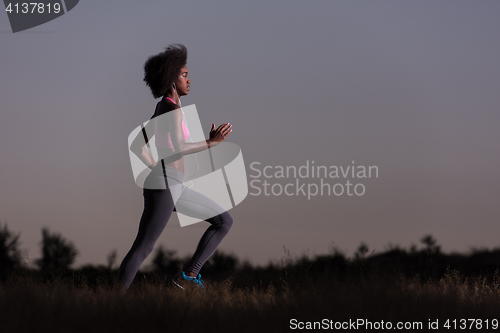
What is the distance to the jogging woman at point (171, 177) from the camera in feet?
16.3

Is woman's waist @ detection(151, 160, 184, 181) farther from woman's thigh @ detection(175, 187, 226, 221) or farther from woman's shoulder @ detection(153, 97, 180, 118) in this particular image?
woman's shoulder @ detection(153, 97, 180, 118)

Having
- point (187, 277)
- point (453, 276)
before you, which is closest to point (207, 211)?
point (187, 277)

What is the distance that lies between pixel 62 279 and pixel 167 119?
7.63 feet

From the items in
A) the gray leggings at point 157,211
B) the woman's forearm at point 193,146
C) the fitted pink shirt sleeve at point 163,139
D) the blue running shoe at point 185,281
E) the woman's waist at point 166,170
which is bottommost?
the blue running shoe at point 185,281

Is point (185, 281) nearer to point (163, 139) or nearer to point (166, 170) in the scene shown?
point (166, 170)

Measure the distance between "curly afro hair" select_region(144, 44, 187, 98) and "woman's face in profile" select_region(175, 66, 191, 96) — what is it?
0.04 m

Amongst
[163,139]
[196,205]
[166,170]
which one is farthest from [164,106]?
[196,205]

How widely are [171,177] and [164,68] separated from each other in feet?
4.06

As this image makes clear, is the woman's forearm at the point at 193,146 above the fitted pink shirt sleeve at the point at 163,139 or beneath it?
beneath

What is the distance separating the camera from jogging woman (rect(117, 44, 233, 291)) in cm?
496

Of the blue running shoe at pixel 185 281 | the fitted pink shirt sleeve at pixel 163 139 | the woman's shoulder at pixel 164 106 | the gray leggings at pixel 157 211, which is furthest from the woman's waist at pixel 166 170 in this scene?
the blue running shoe at pixel 185 281

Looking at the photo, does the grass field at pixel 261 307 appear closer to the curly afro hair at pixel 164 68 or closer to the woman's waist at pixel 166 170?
the woman's waist at pixel 166 170

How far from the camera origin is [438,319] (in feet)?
12.6

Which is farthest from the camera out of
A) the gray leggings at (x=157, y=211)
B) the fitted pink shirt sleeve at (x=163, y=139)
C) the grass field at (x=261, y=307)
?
the fitted pink shirt sleeve at (x=163, y=139)
